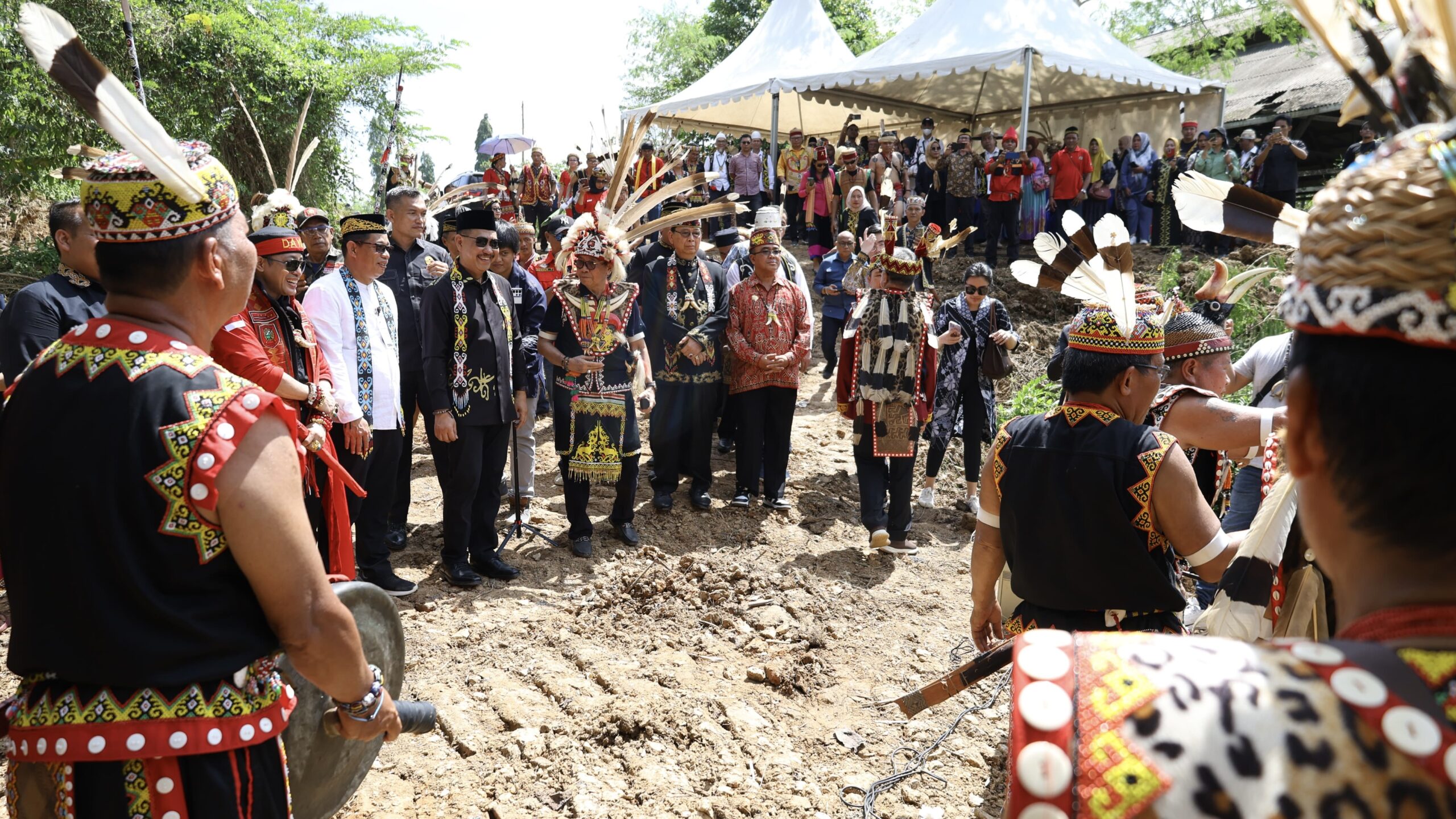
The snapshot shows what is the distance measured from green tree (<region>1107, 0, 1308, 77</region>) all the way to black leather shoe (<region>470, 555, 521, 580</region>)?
20.1 meters

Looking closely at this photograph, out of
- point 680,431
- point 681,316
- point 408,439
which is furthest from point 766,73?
point 408,439

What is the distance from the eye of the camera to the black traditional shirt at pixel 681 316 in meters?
7.32

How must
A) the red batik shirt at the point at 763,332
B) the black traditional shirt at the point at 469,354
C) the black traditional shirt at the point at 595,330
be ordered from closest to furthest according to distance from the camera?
the black traditional shirt at the point at 469,354 < the black traditional shirt at the point at 595,330 < the red batik shirt at the point at 763,332

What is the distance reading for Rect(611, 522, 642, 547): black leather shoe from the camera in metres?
6.60

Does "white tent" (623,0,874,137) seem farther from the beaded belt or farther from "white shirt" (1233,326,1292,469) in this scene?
the beaded belt

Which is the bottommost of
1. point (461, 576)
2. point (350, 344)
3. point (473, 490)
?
point (461, 576)

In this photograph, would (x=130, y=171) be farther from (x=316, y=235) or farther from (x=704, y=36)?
(x=704, y=36)

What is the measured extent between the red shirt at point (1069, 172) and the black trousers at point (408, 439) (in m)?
11.0

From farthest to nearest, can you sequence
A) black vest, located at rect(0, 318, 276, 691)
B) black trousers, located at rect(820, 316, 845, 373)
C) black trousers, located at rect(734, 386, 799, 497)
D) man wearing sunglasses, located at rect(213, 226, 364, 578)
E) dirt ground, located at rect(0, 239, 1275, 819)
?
black trousers, located at rect(820, 316, 845, 373), black trousers, located at rect(734, 386, 799, 497), man wearing sunglasses, located at rect(213, 226, 364, 578), dirt ground, located at rect(0, 239, 1275, 819), black vest, located at rect(0, 318, 276, 691)

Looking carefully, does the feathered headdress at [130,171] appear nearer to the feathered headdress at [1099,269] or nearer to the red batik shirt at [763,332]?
the feathered headdress at [1099,269]

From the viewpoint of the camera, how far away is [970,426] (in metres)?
7.65

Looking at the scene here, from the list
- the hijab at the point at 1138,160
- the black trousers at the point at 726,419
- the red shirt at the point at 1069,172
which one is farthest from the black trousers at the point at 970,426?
the hijab at the point at 1138,160

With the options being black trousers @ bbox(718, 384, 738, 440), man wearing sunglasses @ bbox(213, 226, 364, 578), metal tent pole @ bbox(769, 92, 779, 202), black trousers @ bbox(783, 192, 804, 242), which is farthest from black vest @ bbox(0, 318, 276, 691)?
black trousers @ bbox(783, 192, 804, 242)

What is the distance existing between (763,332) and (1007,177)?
8.00 metres
